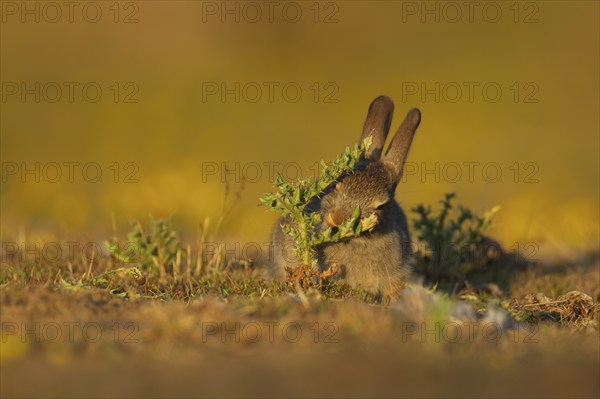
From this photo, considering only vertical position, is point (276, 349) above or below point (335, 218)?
below

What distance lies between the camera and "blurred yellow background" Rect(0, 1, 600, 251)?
48.7ft

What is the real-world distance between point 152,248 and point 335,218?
1.87 m

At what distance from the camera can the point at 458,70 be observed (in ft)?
86.5

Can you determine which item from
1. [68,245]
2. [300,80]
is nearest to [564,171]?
[300,80]

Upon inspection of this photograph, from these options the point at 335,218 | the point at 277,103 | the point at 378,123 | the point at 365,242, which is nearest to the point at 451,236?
the point at 378,123

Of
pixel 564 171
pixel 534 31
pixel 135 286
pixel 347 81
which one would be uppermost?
pixel 534 31

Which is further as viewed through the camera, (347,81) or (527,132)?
(347,81)

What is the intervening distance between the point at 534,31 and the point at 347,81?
687cm

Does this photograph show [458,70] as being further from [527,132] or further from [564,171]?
[564,171]

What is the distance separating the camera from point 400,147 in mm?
8344

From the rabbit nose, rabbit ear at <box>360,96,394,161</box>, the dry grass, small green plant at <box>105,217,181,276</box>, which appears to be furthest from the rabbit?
the dry grass

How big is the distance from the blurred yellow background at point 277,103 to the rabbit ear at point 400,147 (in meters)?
3.13

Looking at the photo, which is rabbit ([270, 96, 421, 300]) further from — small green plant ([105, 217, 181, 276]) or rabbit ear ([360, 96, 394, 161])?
Result: small green plant ([105, 217, 181, 276])

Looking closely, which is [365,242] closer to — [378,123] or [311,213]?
[311,213]
